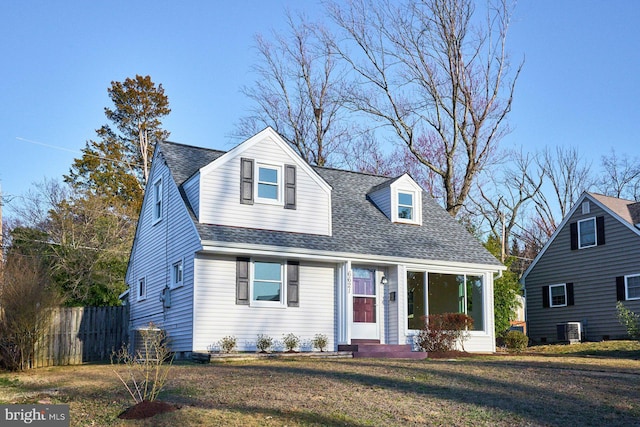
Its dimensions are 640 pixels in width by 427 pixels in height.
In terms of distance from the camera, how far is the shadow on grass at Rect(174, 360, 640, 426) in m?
8.89

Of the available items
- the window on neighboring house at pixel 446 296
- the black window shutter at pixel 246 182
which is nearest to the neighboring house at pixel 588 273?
the window on neighboring house at pixel 446 296

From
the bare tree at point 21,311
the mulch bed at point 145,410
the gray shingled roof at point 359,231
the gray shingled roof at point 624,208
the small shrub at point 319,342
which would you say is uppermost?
the gray shingled roof at point 624,208

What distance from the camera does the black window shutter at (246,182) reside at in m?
18.0

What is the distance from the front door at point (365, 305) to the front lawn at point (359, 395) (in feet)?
19.5

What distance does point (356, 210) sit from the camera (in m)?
21.3

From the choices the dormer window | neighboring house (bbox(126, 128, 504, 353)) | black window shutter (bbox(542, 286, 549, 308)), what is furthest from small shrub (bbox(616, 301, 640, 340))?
the dormer window

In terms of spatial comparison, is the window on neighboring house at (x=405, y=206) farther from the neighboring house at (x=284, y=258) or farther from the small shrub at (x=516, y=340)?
the small shrub at (x=516, y=340)

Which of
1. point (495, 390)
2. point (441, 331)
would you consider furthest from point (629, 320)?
point (495, 390)

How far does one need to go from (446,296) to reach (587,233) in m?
9.37

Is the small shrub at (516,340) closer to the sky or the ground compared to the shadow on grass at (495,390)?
closer to the sky

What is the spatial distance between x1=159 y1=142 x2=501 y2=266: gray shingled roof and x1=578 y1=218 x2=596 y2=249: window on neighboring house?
7714 millimetres

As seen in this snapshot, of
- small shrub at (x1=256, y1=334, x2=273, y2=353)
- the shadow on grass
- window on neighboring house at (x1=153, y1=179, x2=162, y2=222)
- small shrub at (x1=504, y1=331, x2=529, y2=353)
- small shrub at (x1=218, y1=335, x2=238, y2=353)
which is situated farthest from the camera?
small shrub at (x1=504, y1=331, x2=529, y2=353)

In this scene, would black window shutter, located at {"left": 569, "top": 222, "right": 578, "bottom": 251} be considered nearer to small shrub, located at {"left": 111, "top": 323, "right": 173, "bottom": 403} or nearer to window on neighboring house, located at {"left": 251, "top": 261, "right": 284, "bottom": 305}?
window on neighboring house, located at {"left": 251, "top": 261, "right": 284, "bottom": 305}

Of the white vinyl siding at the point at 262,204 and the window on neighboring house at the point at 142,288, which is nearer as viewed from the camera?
the white vinyl siding at the point at 262,204
